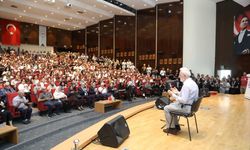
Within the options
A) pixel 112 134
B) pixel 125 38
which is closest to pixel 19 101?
pixel 112 134

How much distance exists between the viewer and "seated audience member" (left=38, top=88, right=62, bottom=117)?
6043 mm

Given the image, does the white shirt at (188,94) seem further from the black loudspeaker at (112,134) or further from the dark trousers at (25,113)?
the dark trousers at (25,113)

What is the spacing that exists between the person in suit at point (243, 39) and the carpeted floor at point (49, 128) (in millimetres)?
9033

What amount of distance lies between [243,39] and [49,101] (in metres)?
10.6

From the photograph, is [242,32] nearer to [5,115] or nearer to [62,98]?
[62,98]

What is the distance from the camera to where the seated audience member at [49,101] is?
6.04 metres

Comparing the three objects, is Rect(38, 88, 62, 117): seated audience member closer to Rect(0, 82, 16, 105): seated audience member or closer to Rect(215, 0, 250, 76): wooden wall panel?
Rect(0, 82, 16, 105): seated audience member

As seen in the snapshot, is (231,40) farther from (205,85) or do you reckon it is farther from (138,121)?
(138,121)

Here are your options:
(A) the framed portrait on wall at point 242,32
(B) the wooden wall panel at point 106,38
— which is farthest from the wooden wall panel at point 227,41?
(B) the wooden wall panel at point 106,38

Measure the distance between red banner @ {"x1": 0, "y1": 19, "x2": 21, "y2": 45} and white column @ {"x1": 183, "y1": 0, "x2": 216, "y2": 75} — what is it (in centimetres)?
1314

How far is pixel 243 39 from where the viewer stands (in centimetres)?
1233

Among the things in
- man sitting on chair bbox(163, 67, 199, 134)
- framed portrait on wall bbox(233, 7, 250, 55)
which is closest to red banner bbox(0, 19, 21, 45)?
framed portrait on wall bbox(233, 7, 250, 55)

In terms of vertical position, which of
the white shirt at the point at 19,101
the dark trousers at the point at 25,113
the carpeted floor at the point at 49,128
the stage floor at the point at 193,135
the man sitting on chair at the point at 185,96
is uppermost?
the man sitting on chair at the point at 185,96

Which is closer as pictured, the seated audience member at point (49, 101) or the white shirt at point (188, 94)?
the white shirt at point (188, 94)
